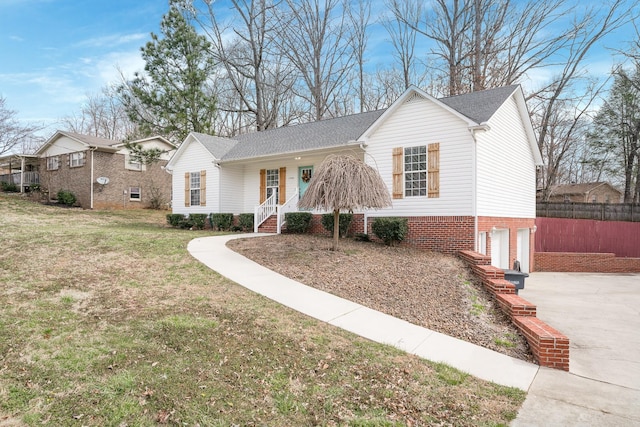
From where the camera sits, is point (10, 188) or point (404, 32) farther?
point (10, 188)

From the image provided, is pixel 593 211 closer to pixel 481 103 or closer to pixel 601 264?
pixel 601 264

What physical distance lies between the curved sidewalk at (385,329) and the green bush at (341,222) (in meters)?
5.56

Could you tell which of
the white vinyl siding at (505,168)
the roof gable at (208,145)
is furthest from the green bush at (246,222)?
the white vinyl siding at (505,168)

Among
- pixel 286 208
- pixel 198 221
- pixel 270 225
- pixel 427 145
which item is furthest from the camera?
pixel 198 221

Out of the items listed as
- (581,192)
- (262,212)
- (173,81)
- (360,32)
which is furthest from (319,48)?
(581,192)

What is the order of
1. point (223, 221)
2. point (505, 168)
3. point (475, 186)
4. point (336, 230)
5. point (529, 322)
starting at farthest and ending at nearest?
point (223, 221)
point (505, 168)
point (475, 186)
point (336, 230)
point (529, 322)

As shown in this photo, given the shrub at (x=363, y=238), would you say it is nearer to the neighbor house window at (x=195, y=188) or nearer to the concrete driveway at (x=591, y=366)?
the concrete driveway at (x=591, y=366)

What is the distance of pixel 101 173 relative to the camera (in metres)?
23.0

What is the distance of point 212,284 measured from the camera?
259 inches

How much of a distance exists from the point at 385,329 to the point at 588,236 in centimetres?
1729

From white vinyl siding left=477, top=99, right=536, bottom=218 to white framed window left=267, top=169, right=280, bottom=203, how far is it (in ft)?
29.2

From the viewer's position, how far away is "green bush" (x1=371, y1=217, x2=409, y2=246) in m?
11.5

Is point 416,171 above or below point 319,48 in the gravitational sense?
below

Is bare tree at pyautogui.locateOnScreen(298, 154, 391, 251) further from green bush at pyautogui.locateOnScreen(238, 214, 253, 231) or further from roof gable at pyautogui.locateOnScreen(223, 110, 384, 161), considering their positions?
green bush at pyautogui.locateOnScreen(238, 214, 253, 231)
